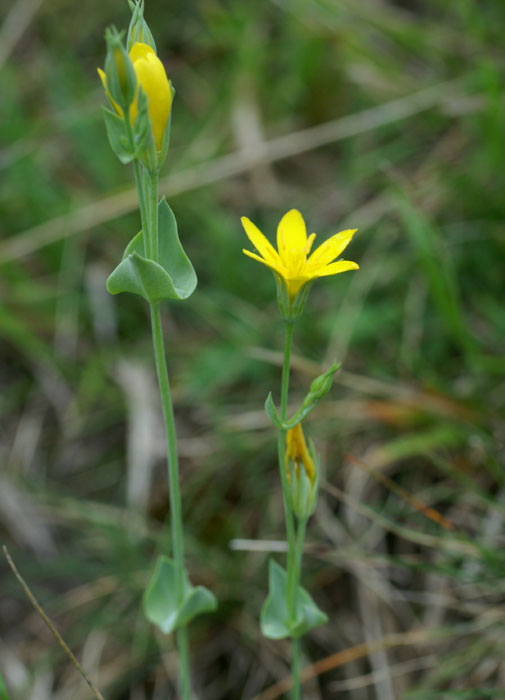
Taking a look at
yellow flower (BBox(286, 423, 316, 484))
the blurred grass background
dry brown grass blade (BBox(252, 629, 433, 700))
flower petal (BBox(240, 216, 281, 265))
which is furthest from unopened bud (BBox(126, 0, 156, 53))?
dry brown grass blade (BBox(252, 629, 433, 700))

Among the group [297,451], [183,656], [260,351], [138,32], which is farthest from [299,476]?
[260,351]

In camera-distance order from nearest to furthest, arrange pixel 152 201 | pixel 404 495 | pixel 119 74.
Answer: pixel 119 74
pixel 152 201
pixel 404 495

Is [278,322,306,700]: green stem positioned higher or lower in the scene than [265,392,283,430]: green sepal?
lower

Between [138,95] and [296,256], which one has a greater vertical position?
[138,95]

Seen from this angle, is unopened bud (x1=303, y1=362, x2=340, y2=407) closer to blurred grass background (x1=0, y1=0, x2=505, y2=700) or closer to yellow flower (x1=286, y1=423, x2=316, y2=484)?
yellow flower (x1=286, y1=423, x2=316, y2=484)

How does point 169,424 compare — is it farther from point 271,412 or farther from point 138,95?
point 138,95

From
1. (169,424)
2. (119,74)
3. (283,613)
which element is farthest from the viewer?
(283,613)

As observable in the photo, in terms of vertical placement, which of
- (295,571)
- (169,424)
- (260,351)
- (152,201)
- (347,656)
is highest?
(152,201)
